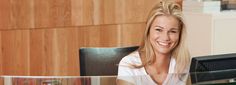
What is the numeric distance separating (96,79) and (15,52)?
2.18m

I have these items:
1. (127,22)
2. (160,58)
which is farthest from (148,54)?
(127,22)

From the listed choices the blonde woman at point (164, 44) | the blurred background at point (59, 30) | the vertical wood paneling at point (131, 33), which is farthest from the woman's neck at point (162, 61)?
the vertical wood paneling at point (131, 33)

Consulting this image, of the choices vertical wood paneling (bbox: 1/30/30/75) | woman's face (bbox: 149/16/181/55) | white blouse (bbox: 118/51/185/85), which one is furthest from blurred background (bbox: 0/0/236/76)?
woman's face (bbox: 149/16/181/55)

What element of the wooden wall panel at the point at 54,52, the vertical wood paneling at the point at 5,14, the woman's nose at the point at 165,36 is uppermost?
the vertical wood paneling at the point at 5,14

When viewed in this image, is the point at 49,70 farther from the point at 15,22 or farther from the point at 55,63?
the point at 15,22

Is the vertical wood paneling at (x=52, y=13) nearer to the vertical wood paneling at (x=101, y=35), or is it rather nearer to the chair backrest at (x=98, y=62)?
the vertical wood paneling at (x=101, y=35)

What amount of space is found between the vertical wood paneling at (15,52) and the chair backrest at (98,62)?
4.26 feet

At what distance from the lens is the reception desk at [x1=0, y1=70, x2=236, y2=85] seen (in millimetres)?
1023

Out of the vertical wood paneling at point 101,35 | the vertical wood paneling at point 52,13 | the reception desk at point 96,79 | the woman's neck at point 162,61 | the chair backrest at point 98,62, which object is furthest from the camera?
the vertical wood paneling at point 101,35

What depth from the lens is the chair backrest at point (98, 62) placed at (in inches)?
76.3

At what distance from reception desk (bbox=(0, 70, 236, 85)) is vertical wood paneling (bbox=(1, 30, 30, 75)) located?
6.91 ft

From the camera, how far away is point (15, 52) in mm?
3102

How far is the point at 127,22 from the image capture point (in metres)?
3.60

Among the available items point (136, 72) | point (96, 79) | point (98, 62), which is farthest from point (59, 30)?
point (96, 79)
